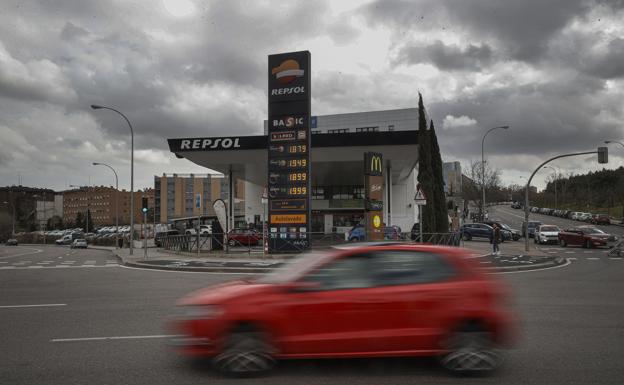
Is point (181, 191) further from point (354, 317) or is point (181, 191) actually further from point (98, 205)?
point (354, 317)

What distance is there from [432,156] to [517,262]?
12766 mm

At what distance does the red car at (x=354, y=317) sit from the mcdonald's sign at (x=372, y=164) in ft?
55.6

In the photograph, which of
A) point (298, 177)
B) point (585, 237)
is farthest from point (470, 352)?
point (585, 237)

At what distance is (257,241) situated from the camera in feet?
106

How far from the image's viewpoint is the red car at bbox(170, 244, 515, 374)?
538 cm

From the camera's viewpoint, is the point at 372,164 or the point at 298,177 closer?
the point at 372,164

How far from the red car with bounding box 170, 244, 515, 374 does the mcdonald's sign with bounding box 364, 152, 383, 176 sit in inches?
667

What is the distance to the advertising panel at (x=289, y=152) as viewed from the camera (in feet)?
84.5

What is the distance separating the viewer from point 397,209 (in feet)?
181

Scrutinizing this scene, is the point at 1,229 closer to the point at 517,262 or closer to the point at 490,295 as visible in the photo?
the point at 517,262

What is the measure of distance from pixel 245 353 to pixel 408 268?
2098 mm

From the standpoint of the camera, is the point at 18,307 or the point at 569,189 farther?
the point at 569,189

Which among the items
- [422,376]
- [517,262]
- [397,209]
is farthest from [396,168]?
[422,376]

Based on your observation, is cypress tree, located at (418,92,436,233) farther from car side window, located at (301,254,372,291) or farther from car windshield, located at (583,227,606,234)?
car side window, located at (301,254,372,291)
